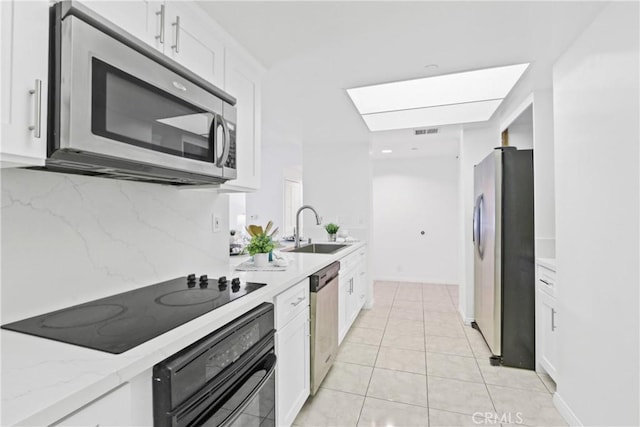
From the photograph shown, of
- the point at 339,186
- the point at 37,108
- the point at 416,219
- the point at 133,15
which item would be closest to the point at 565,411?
the point at 37,108

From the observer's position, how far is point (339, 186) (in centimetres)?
447

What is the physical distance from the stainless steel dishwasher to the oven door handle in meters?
0.60

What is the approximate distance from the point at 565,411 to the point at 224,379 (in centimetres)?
208

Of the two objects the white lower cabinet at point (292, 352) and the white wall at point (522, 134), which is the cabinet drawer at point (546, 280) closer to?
the white wall at point (522, 134)

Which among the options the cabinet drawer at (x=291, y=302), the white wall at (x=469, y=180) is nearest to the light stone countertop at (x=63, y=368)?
the cabinet drawer at (x=291, y=302)

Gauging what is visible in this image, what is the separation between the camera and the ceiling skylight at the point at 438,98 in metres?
2.39

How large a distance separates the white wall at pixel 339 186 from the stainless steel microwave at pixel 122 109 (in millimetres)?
3088

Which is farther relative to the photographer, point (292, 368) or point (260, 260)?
point (260, 260)

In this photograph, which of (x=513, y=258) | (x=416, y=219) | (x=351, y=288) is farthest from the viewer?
(x=416, y=219)

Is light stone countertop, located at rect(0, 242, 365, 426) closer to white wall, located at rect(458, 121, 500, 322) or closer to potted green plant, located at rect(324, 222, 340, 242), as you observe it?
potted green plant, located at rect(324, 222, 340, 242)

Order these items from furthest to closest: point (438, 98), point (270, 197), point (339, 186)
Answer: point (270, 197)
point (339, 186)
point (438, 98)

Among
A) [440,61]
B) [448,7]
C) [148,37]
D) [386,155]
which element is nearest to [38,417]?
[148,37]

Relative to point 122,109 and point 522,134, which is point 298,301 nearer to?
point 122,109

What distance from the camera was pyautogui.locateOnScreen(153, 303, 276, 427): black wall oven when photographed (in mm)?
854
